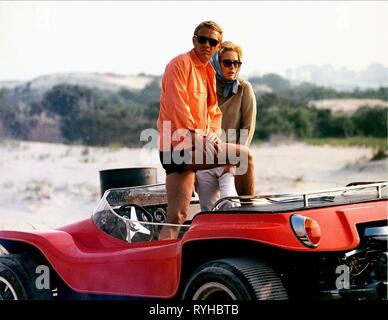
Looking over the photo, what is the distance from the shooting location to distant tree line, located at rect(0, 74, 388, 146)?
33.8 m

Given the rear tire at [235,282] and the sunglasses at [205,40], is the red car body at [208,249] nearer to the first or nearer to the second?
the rear tire at [235,282]

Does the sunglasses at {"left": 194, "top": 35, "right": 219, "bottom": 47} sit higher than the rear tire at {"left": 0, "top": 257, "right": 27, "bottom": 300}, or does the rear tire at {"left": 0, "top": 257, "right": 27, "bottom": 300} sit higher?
the sunglasses at {"left": 194, "top": 35, "right": 219, "bottom": 47}

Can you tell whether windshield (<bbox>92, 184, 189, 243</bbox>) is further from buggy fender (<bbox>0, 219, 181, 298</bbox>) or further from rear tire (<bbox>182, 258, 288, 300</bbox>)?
rear tire (<bbox>182, 258, 288, 300</bbox>)

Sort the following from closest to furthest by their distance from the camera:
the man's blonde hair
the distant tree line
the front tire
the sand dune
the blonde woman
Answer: the man's blonde hair, the blonde woman, the front tire, the sand dune, the distant tree line

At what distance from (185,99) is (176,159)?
1.49 ft

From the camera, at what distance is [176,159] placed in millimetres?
8320

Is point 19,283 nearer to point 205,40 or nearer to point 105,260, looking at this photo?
point 105,260

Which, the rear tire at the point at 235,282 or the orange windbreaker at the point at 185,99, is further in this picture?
the orange windbreaker at the point at 185,99

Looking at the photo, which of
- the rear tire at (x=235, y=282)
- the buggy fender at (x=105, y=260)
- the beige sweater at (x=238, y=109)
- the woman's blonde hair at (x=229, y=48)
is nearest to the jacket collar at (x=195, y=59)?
the woman's blonde hair at (x=229, y=48)

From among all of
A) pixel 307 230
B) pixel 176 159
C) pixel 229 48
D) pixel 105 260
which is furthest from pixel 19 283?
pixel 307 230

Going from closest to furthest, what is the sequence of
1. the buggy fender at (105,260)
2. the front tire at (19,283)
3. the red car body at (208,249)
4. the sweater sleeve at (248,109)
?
the red car body at (208,249) → the buggy fender at (105,260) → the front tire at (19,283) → the sweater sleeve at (248,109)

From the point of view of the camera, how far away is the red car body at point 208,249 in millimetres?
7266

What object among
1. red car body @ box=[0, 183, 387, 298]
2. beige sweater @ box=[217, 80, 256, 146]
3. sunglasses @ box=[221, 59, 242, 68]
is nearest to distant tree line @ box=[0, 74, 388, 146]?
beige sweater @ box=[217, 80, 256, 146]

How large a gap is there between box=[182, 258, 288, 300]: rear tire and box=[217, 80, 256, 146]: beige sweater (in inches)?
75.7
